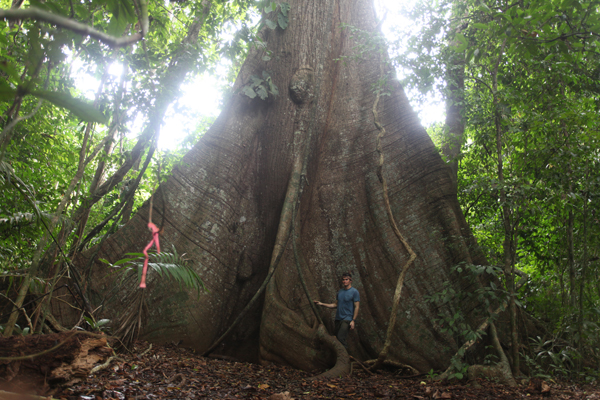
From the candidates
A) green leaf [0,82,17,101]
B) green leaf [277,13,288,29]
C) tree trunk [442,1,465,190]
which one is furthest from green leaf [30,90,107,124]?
green leaf [277,13,288,29]

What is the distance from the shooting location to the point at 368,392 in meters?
2.43

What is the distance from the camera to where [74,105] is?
1.98ft

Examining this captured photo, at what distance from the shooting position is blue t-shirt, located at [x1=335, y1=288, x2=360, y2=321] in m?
3.65

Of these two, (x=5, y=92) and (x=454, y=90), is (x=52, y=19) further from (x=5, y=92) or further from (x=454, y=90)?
(x=454, y=90)

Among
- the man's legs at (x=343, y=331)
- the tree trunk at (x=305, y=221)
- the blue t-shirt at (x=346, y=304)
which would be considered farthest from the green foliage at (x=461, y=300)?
the man's legs at (x=343, y=331)

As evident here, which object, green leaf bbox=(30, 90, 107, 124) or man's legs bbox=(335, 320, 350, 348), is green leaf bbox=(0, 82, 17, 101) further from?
man's legs bbox=(335, 320, 350, 348)

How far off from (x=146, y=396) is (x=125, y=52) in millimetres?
3030

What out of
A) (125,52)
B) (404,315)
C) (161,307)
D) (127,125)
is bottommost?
(161,307)

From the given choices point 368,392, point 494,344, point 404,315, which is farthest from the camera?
point 404,315

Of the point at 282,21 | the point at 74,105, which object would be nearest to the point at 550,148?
the point at 74,105

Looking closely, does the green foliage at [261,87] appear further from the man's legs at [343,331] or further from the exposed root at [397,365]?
the exposed root at [397,365]

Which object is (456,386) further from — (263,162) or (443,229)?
(263,162)

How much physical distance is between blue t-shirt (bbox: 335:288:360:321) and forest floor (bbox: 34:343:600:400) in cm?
60

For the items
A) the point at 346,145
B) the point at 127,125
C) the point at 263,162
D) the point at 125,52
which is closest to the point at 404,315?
the point at 346,145
